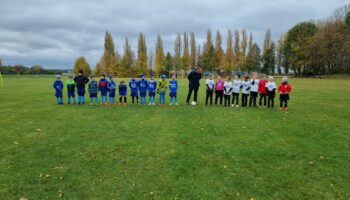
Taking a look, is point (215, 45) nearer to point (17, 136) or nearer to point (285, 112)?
point (285, 112)

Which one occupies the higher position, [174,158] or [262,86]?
[262,86]

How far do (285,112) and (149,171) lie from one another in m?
9.69

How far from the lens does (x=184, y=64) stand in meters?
76.2

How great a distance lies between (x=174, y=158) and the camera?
6043mm

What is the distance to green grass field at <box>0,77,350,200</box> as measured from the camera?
179 inches

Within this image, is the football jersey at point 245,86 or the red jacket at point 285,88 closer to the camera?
the red jacket at point 285,88

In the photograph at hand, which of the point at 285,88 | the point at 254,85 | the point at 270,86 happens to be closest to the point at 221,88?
the point at 254,85

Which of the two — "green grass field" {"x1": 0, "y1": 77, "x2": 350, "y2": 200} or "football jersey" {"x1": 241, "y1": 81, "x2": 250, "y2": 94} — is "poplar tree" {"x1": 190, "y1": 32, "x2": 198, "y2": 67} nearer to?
"football jersey" {"x1": 241, "y1": 81, "x2": 250, "y2": 94}

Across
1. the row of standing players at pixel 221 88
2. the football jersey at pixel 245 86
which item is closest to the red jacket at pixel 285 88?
the row of standing players at pixel 221 88

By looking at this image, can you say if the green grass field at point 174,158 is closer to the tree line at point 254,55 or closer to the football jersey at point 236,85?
the football jersey at point 236,85

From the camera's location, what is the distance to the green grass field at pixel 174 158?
14.9ft

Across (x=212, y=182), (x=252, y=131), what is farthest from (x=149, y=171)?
(x=252, y=131)

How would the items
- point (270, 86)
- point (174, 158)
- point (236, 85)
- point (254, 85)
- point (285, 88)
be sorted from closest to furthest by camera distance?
point (174, 158)
point (285, 88)
point (270, 86)
point (254, 85)
point (236, 85)

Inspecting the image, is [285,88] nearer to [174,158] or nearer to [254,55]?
[174,158]
